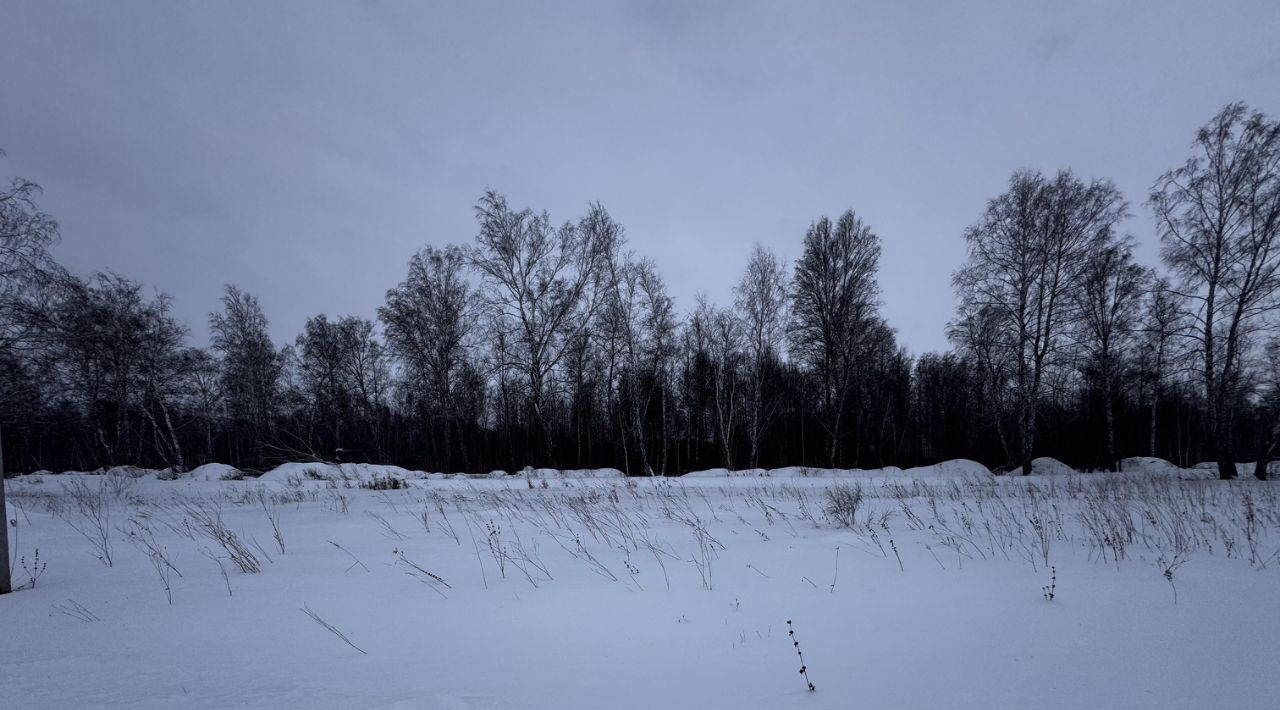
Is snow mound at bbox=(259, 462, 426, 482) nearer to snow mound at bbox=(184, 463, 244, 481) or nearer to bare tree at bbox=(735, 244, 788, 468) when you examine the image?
snow mound at bbox=(184, 463, 244, 481)

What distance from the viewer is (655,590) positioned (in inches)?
130

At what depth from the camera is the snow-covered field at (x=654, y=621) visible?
6.14ft

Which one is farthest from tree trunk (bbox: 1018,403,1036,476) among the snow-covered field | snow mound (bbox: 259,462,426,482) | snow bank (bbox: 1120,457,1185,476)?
snow mound (bbox: 259,462,426,482)

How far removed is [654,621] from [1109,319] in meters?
25.0

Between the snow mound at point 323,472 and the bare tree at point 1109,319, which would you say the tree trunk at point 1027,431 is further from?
the snow mound at point 323,472

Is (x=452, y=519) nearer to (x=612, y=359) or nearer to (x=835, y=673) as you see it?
(x=835, y=673)

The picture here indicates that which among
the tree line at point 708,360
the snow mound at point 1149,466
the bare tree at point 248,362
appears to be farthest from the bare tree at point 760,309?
the bare tree at point 248,362

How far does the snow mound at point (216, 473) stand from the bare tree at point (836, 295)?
24.4 m

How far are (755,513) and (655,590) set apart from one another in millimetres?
3918

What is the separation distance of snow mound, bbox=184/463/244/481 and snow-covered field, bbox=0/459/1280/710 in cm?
1537

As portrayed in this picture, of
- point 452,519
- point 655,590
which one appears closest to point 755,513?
point 655,590

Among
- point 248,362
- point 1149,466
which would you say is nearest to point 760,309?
point 1149,466

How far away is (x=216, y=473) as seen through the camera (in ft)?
61.0

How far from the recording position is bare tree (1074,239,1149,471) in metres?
17.5
